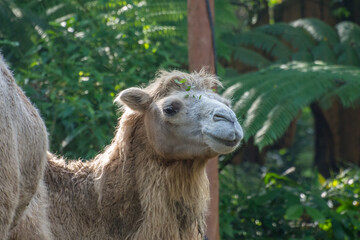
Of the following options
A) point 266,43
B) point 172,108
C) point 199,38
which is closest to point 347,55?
point 266,43


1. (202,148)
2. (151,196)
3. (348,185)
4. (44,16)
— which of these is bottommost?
(348,185)

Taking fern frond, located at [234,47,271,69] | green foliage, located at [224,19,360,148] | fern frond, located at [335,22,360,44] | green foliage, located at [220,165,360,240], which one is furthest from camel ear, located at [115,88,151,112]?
fern frond, located at [335,22,360,44]

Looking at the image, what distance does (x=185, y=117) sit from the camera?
16.1 ft

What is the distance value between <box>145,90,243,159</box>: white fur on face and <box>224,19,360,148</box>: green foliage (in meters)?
1.87

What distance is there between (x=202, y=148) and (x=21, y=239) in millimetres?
1449

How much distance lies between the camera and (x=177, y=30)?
333 inches

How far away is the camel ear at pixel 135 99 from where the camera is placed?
16.6 ft

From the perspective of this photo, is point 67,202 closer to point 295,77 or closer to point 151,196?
point 151,196

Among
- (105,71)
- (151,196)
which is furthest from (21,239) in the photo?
(105,71)

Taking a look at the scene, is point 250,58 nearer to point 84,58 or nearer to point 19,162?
point 84,58

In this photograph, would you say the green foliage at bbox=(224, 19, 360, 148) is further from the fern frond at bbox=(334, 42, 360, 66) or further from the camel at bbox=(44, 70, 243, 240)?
the camel at bbox=(44, 70, 243, 240)

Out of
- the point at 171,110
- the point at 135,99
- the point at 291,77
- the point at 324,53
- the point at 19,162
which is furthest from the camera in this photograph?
the point at 324,53

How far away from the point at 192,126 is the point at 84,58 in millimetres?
2536

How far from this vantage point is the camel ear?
16.6ft
